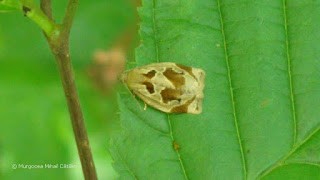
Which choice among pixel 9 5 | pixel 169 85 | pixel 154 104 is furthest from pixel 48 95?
pixel 9 5

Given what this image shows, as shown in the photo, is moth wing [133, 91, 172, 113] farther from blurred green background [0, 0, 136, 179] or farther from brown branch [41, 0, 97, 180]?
blurred green background [0, 0, 136, 179]

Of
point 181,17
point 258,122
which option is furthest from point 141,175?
point 181,17

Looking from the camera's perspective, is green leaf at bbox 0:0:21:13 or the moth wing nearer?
green leaf at bbox 0:0:21:13

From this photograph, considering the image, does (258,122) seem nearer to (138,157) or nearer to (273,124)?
(273,124)

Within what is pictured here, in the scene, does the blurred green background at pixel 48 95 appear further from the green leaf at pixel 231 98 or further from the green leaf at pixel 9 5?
the green leaf at pixel 9 5

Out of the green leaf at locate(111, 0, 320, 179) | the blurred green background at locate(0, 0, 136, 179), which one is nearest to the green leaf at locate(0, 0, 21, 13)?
the green leaf at locate(111, 0, 320, 179)

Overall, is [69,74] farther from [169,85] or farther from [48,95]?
[48,95]
